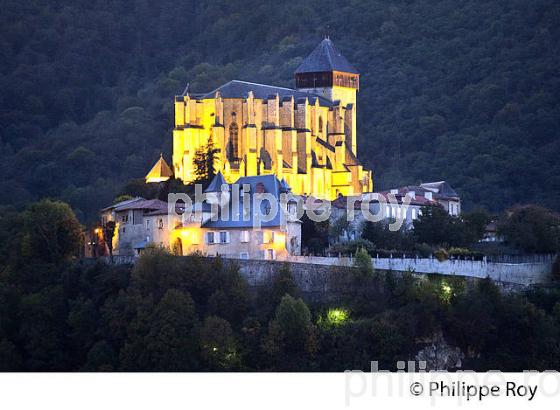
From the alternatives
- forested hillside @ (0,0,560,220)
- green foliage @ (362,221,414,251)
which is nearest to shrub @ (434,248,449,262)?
green foliage @ (362,221,414,251)

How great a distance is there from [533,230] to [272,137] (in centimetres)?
1784

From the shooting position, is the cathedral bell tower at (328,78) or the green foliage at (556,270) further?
the cathedral bell tower at (328,78)

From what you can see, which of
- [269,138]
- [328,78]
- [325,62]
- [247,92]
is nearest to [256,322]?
[269,138]

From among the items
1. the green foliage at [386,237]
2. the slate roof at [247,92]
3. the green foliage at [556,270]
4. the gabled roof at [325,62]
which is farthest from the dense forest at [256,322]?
the gabled roof at [325,62]

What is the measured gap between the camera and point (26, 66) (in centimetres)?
12925

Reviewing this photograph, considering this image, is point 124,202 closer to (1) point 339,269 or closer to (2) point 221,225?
(2) point 221,225

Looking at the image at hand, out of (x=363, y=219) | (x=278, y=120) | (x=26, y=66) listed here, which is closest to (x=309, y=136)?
(x=278, y=120)

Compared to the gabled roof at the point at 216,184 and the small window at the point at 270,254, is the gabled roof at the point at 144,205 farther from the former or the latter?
the small window at the point at 270,254

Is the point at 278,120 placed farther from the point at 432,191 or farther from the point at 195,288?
the point at 195,288

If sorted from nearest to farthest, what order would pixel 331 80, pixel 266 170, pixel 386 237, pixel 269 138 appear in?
1. pixel 386 237
2. pixel 266 170
3. pixel 269 138
4. pixel 331 80

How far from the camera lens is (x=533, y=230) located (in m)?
80.6

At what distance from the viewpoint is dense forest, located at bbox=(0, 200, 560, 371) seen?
68.6 m

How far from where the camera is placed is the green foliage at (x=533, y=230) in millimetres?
79812

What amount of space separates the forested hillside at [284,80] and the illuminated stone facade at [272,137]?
11091 mm
